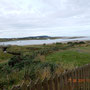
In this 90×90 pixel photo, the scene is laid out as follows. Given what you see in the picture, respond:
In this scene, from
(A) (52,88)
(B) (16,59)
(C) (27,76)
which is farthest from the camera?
→ (B) (16,59)

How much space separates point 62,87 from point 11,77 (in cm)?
356

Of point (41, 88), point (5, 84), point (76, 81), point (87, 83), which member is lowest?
point (5, 84)

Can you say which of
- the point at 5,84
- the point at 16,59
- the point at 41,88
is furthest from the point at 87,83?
the point at 16,59

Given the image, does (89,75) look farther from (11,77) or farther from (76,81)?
(11,77)

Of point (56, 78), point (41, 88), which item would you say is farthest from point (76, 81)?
point (41, 88)

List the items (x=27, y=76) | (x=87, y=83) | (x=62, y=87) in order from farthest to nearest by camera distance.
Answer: (x=27, y=76) < (x=87, y=83) < (x=62, y=87)

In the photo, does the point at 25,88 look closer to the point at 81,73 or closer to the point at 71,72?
the point at 71,72

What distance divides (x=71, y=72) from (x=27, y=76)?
3083mm

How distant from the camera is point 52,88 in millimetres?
2674

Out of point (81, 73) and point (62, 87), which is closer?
point (62, 87)

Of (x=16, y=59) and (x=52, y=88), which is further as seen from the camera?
(x=16, y=59)

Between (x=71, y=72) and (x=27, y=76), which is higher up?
(x=71, y=72)

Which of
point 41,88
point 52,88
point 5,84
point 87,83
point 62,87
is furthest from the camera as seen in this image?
point 5,84

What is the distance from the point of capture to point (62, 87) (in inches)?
121
